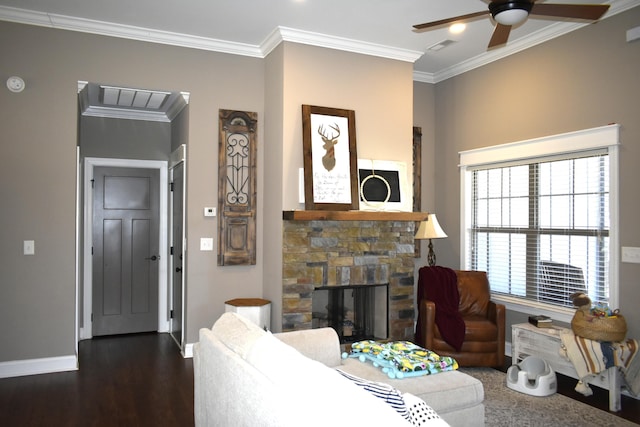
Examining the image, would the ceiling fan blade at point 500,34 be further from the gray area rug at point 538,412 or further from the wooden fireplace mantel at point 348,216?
the gray area rug at point 538,412

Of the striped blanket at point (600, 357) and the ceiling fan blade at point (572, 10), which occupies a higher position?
the ceiling fan blade at point (572, 10)

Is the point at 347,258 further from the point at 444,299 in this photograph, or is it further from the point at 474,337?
the point at 474,337

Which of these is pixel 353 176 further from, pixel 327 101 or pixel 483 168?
pixel 483 168

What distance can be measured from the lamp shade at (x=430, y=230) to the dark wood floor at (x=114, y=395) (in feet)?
4.46

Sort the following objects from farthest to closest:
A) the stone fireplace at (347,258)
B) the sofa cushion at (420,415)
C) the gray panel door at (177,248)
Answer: the gray panel door at (177,248)
the stone fireplace at (347,258)
the sofa cushion at (420,415)

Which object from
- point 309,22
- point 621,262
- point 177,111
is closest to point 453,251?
point 621,262

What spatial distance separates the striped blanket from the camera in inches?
137

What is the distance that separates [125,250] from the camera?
5.84m

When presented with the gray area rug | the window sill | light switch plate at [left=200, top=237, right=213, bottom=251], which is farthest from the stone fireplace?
the gray area rug

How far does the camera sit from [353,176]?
4555mm

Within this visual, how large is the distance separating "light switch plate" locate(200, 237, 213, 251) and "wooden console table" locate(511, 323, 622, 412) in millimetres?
2856

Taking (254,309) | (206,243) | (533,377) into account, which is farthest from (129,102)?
(533,377)

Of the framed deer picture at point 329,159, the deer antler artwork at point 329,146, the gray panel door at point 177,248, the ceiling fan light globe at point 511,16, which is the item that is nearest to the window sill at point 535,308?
the framed deer picture at point 329,159

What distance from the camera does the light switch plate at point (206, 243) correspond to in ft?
15.5
